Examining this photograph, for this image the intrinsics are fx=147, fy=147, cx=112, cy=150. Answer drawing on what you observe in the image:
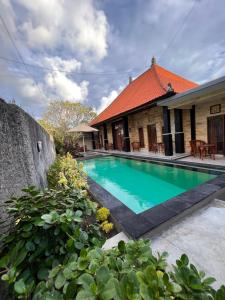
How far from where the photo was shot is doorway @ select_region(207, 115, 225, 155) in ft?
24.5

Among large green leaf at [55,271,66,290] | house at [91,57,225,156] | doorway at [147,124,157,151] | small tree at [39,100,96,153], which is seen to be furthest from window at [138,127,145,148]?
large green leaf at [55,271,66,290]

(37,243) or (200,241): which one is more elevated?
(37,243)

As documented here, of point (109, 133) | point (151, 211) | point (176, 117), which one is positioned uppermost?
point (176, 117)

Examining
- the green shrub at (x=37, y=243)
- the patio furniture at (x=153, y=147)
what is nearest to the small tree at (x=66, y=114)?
the patio furniture at (x=153, y=147)

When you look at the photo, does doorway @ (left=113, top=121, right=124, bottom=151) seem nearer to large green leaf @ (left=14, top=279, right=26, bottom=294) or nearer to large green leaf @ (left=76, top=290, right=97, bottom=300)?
large green leaf @ (left=14, top=279, right=26, bottom=294)

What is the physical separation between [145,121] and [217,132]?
4.98 m

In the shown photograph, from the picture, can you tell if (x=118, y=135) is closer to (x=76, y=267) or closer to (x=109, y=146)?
(x=109, y=146)

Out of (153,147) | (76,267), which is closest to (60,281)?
(76,267)

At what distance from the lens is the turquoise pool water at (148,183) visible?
14.8ft

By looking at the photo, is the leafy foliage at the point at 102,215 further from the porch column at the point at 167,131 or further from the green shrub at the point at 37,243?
the porch column at the point at 167,131

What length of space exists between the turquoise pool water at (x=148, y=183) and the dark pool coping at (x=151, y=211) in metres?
0.92

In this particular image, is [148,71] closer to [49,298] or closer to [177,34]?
[177,34]

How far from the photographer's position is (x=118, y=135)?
14984 mm

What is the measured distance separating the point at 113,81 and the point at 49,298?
792 inches
